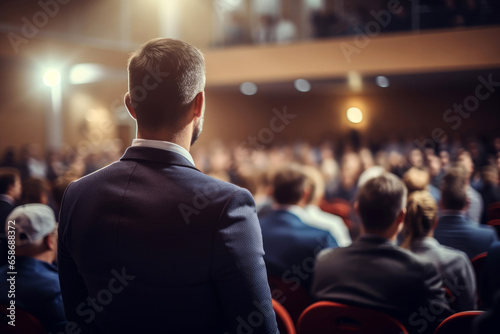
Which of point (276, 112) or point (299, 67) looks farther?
point (276, 112)

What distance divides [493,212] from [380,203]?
2.37 metres

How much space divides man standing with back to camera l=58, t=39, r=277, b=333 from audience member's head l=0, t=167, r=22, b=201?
276 cm

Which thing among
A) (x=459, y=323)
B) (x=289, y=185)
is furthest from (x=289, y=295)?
(x=459, y=323)

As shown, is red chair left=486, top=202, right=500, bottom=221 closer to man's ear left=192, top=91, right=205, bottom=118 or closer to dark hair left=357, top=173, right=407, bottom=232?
dark hair left=357, top=173, right=407, bottom=232

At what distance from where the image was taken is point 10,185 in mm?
3457

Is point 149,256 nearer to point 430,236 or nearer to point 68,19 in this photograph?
point 430,236

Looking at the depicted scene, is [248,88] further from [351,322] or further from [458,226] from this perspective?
[351,322]

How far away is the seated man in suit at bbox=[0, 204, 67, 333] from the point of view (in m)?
1.93

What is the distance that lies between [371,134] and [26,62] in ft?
28.4

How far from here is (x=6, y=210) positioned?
2717 millimetres

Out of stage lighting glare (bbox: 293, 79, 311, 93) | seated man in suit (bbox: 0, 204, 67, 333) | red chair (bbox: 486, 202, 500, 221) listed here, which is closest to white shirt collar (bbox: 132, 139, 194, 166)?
seated man in suit (bbox: 0, 204, 67, 333)

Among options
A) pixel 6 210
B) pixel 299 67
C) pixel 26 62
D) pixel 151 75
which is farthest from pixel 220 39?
pixel 151 75

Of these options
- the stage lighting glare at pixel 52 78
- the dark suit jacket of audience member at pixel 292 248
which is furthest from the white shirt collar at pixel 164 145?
the stage lighting glare at pixel 52 78

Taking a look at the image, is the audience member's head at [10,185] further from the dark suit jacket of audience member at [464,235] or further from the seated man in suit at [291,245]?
the dark suit jacket of audience member at [464,235]
